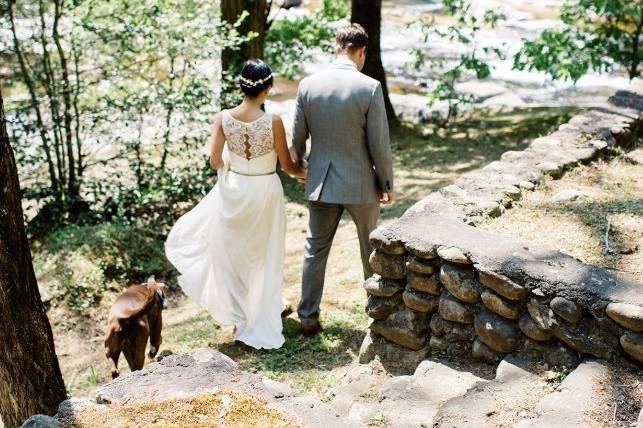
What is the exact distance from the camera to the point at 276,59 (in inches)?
391

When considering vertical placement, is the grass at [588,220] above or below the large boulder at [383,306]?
above

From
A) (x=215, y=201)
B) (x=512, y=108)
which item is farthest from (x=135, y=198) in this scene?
(x=512, y=108)

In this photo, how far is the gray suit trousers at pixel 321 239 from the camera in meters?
5.25

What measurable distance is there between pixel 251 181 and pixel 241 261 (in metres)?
0.64

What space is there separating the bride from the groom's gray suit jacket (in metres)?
0.27

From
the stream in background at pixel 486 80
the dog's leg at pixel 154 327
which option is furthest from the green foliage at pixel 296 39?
the dog's leg at pixel 154 327

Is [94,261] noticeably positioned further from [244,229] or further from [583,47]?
[583,47]

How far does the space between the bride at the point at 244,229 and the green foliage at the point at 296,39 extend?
4629 mm

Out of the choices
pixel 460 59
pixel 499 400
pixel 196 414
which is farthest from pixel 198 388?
pixel 460 59

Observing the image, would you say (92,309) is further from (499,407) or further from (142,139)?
(499,407)

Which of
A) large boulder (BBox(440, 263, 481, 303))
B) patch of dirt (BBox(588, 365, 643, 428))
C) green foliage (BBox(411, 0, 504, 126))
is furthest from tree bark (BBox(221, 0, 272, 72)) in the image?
patch of dirt (BBox(588, 365, 643, 428))

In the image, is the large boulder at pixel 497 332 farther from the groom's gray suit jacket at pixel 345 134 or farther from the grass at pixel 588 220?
the groom's gray suit jacket at pixel 345 134

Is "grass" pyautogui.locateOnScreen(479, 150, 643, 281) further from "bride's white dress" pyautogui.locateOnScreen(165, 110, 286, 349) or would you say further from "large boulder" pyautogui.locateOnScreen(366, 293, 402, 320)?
"bride's white dress" pyautogui.locateOnScreen(165, 110, 286, 349)

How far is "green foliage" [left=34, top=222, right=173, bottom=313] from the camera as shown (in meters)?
7.02
